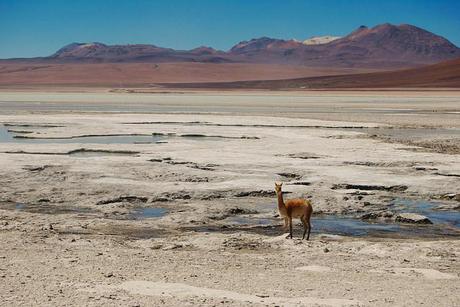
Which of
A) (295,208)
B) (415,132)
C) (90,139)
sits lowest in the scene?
(415,132)

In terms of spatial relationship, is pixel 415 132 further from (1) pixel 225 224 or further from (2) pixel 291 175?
(1) pixel 225 224

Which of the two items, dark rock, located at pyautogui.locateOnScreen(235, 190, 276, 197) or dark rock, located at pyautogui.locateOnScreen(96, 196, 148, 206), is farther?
dark rock, located at pyautogui.locateOnScreen(235, 190, 276, 197)

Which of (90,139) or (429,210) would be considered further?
(90,139)

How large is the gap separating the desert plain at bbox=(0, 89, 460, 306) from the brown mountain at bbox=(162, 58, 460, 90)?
325 feet

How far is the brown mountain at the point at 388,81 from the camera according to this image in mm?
117062

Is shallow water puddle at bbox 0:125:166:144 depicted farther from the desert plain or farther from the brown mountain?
the brown mountain

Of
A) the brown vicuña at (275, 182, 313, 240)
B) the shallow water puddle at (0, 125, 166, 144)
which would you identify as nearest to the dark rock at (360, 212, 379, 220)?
the brown vicuña at (275, 182, 313, 240)

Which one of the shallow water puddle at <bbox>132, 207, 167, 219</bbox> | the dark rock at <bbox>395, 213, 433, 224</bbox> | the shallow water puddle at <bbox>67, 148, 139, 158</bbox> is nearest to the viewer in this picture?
the dark rock at <bbox>395, 213, 433, 224</bbox>

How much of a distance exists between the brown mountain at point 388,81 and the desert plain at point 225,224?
325ft

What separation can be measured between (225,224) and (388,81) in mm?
120292

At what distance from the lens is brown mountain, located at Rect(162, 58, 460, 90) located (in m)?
117

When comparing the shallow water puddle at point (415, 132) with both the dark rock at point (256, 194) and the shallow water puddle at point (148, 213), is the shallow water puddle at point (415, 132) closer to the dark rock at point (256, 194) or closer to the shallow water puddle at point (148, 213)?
the dark rock at point (256, 194)

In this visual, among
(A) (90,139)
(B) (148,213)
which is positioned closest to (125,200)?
(B) (148,213)

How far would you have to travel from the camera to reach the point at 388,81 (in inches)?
4978
